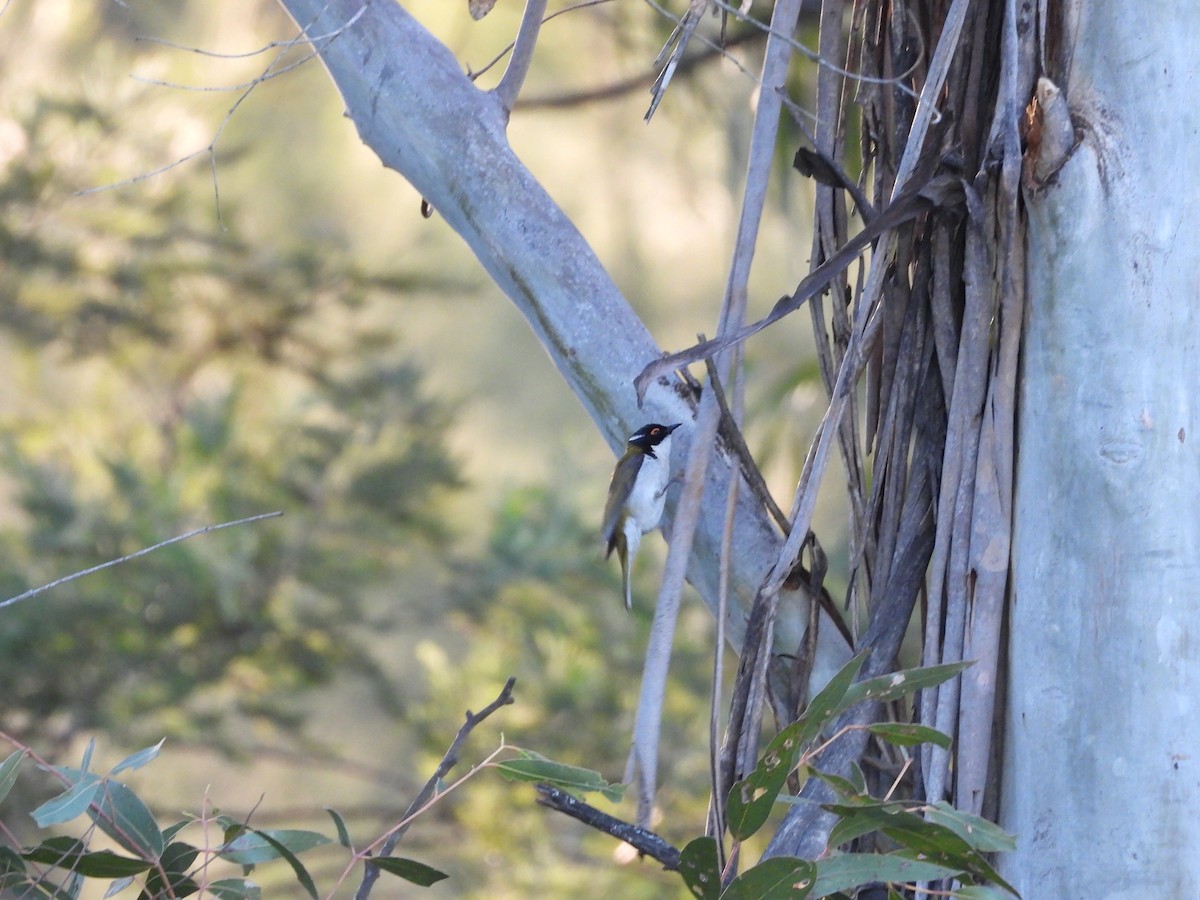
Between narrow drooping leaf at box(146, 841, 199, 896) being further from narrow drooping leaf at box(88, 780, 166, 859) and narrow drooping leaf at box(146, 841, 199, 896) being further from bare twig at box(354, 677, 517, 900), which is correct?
bare twig at box(354, 677, 517, 900)

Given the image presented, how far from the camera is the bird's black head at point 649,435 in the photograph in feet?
3.30

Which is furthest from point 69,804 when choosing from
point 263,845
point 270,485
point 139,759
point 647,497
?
point 270,485

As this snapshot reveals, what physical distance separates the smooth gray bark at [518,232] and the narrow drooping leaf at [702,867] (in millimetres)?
218

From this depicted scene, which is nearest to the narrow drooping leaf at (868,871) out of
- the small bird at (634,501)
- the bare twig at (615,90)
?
the small bird at (634,501)

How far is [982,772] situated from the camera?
847 millimetres

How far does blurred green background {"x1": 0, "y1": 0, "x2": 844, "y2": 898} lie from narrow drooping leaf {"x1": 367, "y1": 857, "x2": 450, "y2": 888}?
2.72 metres

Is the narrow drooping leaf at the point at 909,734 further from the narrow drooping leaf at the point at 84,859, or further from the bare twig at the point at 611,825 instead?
the narrow drooping leaf at the point at 84,859

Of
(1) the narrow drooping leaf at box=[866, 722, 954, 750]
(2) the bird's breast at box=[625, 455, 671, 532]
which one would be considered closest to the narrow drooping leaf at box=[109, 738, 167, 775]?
(1) the narrow drooping leaf at box=[866, 722, 954, 750]

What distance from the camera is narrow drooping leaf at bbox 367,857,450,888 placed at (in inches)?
33.2

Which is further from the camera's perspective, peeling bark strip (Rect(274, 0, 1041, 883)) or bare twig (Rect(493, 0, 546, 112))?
bare twig (Rect(493, 0, 546, 112))

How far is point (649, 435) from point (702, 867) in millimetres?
523

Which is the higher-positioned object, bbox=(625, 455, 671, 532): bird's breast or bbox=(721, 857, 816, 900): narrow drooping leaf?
bbox=(625, 455, 671, 532): bird's breast

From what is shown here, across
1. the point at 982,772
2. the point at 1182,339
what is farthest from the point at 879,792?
the point at 1182,339

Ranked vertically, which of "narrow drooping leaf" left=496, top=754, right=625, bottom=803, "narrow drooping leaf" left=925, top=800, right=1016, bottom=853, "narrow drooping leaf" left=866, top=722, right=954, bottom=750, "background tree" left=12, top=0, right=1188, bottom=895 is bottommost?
"narrow drooping leaf" left=925, top=800, right=1016, bottom=853
